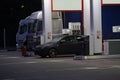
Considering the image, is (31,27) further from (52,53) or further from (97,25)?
(52,53)

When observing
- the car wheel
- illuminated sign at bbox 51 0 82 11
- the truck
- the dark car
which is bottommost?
the car wheel

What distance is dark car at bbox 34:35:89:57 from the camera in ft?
103

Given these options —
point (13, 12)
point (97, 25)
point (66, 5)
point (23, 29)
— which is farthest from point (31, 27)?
point (13, 12)

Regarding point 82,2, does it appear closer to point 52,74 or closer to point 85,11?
point 85,11

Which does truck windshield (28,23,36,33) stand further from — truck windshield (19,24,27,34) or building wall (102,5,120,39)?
building wall (102,5,120,39)

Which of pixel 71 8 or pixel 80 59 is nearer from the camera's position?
pixel 80 59

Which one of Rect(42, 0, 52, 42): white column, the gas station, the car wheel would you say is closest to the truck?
Rect(42, 0, 52, 42): white column

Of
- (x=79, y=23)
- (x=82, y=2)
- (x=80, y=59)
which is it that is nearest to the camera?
(x=80, y=59)

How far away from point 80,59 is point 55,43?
153 inches

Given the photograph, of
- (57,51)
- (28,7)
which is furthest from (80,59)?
(28,7)

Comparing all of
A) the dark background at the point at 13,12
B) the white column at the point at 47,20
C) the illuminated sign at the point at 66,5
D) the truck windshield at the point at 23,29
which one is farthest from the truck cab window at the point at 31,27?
the dark background at the point at 13,12

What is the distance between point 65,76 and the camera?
58.9 feet

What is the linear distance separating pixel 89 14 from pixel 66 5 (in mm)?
1897

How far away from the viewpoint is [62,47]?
31922mm
